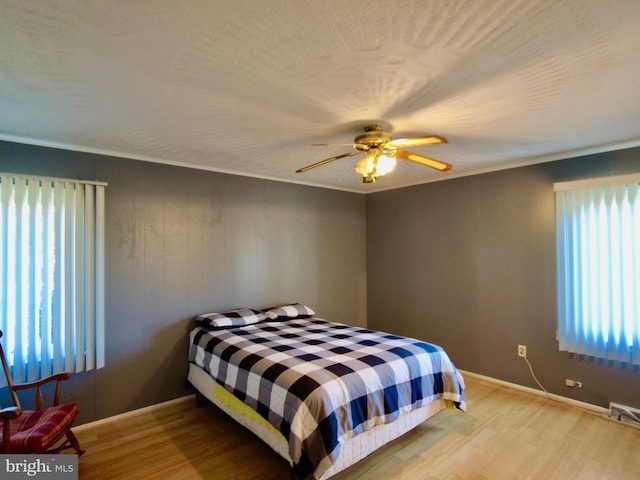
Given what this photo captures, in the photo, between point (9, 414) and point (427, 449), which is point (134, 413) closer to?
point (9, 414)

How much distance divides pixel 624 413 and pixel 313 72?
11.8 ft

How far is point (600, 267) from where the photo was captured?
9.50 ft

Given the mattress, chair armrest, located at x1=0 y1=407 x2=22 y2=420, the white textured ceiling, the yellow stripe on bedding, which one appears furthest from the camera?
the yellow stripe on bedding

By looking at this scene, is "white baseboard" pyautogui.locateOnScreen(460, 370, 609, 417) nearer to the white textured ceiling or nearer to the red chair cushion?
the white textured ceiling

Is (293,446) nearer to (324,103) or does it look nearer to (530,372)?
(324,103)

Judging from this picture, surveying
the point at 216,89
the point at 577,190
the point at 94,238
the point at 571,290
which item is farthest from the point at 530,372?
→ the point at 94,238

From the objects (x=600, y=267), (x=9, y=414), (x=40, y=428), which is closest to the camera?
(x=9, y=414)

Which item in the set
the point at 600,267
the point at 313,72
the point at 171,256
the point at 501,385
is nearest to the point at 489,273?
the point at 600,267

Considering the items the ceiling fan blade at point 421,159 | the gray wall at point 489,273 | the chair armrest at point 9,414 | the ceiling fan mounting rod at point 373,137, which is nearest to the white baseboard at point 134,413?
the chair armrest at point 9,414

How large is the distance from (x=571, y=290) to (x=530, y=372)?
36.9 inches

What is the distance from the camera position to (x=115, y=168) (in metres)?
2.98

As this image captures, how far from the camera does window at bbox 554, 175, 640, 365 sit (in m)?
2.74

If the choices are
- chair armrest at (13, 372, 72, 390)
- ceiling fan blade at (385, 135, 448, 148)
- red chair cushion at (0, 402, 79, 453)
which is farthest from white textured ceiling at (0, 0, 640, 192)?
red chair cushion at (0, 402, 79, 453)

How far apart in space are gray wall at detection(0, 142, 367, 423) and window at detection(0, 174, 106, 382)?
129 mm
